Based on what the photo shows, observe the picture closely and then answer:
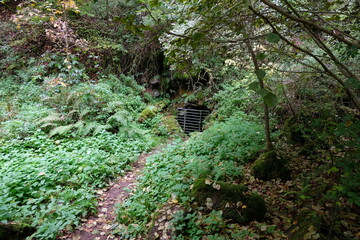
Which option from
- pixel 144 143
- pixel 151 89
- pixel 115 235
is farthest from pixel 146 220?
pixel 151 89

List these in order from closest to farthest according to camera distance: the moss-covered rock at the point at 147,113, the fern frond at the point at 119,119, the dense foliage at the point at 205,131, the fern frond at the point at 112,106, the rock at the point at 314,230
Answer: the rock at the point at 314,230
the dense foliage at the point at 205,131
the fern frond at the point at 119,119
the fern frond at the point at 112,106
the moss-covered rock at the point at 147,113

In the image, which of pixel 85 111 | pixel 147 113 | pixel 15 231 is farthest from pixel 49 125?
pixel 15 231

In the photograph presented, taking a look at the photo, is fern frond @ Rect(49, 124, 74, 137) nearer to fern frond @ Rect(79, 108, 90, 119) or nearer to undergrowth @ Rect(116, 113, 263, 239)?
fern frond @ Rect(79, 108, 90, 119)

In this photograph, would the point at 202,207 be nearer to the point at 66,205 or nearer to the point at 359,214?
the point at 359,214

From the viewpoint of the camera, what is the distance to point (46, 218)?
11.8ft

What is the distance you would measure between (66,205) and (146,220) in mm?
1512

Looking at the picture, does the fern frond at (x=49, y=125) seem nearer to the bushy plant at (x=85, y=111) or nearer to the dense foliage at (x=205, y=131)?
the bushy plant at (x=85, y=111)

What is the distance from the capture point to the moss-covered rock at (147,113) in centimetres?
959

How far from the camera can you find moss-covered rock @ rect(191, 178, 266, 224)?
3076 millimetres

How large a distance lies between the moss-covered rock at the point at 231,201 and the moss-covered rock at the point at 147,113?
21.0 ft

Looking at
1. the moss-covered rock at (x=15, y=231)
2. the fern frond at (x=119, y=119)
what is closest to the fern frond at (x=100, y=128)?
the fern frond at (x=119, y=119)

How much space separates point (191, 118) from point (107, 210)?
6.88 m

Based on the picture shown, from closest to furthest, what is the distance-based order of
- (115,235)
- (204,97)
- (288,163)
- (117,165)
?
(115,235), (288,163), (117,165), (204,97)

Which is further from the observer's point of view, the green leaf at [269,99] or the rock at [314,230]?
the rock at [314,230]
